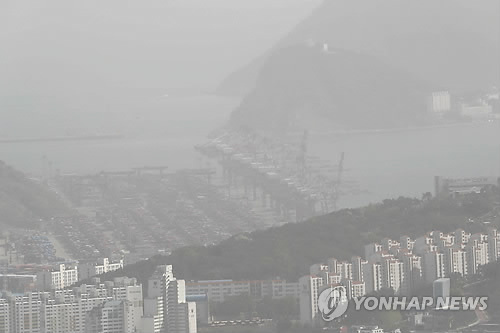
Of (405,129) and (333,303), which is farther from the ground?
(405,129)

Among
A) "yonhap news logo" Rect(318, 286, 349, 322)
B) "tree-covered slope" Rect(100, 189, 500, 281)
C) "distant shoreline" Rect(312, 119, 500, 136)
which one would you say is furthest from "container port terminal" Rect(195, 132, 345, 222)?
"yonhap news logo" Rect(318, 286, 349, 322)

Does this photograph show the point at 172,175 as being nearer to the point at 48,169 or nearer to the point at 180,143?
the point at 48,169

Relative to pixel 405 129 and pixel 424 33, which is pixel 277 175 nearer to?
pixel 405 129

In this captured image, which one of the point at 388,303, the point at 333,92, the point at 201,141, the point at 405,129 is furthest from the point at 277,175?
the point at 388,303

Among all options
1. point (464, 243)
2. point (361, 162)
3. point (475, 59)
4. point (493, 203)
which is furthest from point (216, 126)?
point (464, 243)

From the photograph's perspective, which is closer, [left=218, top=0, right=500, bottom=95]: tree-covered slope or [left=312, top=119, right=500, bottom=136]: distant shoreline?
[left=312, top=119, right=500, bottom=136]: distant shoreline

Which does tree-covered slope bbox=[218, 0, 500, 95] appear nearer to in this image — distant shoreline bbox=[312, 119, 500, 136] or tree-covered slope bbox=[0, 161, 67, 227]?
distant shoreline bbox=[312, 119, 500, 136]
